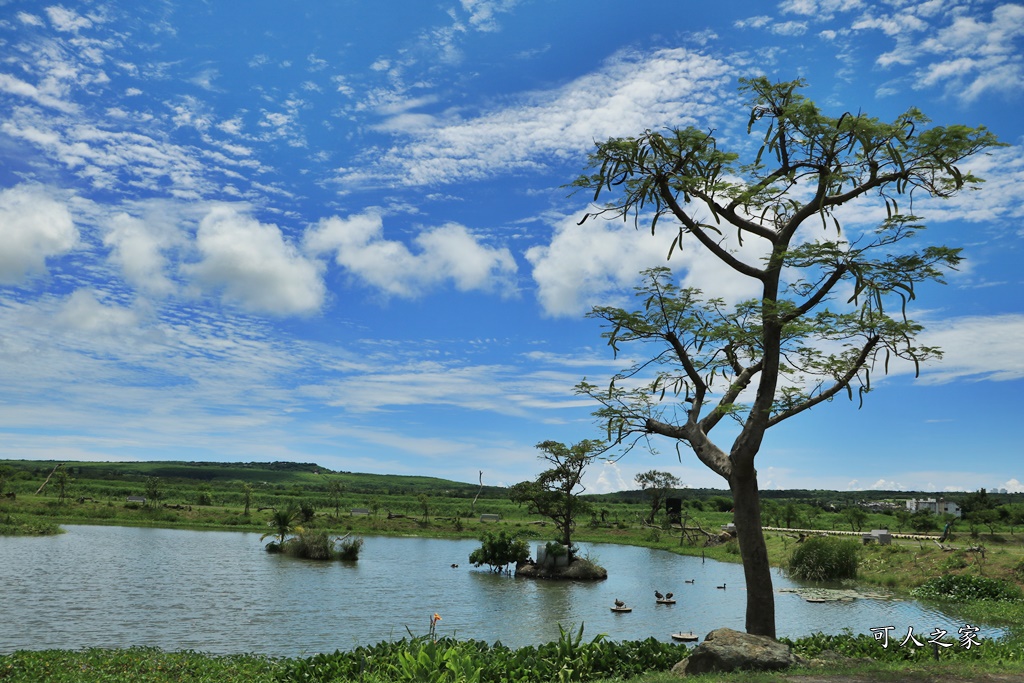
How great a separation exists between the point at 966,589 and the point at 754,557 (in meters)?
19.2

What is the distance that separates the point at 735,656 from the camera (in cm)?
1123

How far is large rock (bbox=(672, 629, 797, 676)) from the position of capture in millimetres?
11164

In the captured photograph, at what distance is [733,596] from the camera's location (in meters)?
31.2

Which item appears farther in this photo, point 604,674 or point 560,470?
point 560,470

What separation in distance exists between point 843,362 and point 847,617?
41.1 feet

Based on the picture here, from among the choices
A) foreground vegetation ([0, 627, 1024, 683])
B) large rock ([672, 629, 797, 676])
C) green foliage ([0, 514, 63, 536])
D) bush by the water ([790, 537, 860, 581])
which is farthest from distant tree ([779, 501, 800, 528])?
large rock ([672, 629, 797, 676])

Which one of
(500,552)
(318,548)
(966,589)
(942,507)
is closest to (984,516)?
(966,589)

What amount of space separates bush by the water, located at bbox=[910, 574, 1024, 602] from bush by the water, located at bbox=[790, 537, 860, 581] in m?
4.93

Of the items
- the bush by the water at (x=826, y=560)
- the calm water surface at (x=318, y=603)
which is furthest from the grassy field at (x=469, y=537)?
the calm water surface at (x=318, y=603)

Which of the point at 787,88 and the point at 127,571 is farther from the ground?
the point at 787,88

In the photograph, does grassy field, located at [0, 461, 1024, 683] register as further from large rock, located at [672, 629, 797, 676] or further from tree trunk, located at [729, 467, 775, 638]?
tree trunk, located at [729, 467, 775, 638]

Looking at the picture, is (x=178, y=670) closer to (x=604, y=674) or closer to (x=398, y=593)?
(x=604, y=674)

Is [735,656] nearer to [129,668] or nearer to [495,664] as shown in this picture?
[495,664]

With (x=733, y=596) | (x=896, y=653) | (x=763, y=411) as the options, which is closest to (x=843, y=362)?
(x=763, y=411)
